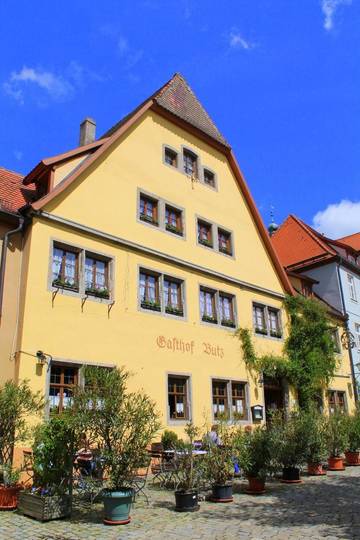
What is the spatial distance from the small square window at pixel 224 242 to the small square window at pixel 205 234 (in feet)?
2.12

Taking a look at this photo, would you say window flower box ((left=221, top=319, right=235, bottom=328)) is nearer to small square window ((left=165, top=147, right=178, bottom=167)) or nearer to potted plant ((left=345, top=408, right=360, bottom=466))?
potted plant ((left=345, top=408, right=360, bottom=466))

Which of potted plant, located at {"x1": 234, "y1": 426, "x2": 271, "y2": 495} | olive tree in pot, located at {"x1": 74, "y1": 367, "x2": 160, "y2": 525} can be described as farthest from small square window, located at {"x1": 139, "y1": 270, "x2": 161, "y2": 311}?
olive tree in pot, located at {"x1": 74, "y1": 367, "x2": 160, "y2": 525}

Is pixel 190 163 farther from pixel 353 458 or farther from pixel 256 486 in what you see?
pixel 256 486

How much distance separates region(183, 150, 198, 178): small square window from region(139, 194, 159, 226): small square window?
275cm

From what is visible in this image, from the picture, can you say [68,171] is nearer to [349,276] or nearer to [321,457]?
[321,457]

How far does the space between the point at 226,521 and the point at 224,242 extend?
1367cm

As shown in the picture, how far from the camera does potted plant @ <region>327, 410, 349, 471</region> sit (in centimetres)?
1395

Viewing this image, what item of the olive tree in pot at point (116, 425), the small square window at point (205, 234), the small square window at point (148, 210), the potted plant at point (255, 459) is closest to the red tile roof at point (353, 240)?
the small square window at point (205, 234)

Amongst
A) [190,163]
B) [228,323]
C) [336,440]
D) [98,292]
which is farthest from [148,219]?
[336,440]

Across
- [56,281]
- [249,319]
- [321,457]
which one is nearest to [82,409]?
[56,281]

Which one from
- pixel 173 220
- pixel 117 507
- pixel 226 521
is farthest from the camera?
pixel 173 220

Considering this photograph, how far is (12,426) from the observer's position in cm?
966

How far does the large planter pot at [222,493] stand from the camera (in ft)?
32.0

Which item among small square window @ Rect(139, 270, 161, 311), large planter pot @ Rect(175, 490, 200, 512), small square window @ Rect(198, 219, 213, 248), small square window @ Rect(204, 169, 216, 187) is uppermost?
small square window @ Rect(204, 169, 216, 187)
